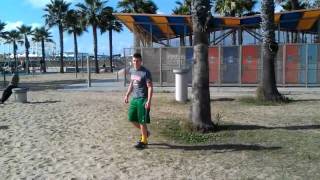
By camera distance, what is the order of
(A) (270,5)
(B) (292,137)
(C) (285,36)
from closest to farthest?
1. (B) (292,137)
2. (A) (270,5)
3. (C) (285,36)

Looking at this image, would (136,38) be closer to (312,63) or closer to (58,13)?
(312,63)

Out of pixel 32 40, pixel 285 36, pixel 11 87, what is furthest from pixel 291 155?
pixel 32 40

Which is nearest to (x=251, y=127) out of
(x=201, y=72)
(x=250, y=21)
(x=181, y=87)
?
(x=201, y=72)

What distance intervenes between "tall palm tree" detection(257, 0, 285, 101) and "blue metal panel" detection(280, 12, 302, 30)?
11.0 meters

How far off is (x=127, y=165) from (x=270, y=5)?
33.9 ft

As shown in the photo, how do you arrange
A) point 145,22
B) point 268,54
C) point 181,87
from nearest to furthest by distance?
point 268,54, point 181,87, point 145,22

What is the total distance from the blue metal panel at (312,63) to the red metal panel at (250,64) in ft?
7.66

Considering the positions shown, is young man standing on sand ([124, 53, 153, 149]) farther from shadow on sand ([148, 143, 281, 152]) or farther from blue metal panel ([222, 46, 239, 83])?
blue metal panel ([222, 46, 239, 83])

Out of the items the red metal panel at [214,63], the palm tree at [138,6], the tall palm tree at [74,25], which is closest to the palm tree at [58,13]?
the tall palm tree at [74,25]

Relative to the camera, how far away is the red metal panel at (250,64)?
24984 mm

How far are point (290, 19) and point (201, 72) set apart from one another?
20047 millimetres

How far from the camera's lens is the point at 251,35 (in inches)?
1321

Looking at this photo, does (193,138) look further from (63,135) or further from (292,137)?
(63,135)

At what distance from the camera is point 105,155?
8.69 meters
